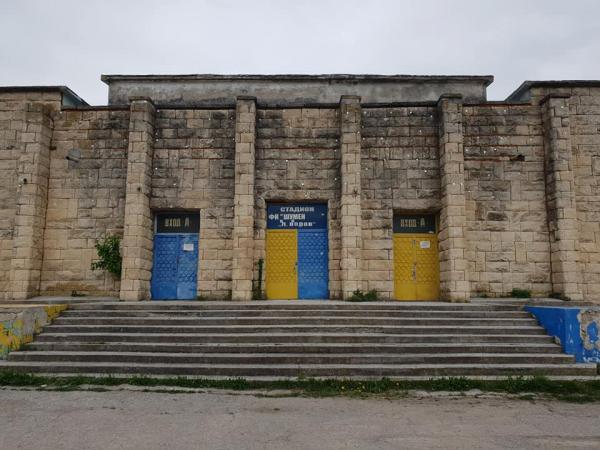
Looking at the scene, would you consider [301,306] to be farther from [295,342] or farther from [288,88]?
[288,88]

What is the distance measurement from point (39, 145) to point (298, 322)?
28.5 ft

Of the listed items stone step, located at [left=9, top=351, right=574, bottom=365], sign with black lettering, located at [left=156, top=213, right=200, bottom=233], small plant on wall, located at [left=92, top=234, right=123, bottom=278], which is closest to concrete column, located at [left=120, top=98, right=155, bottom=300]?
sign with black lettering, located at [left=156, top=213, right=200, bottom=233]

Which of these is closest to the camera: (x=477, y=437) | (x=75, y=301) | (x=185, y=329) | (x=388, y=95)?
(x=477, y=437)

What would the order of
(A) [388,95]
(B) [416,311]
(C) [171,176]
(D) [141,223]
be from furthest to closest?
1. (A) [388,95]
2. (C) [171,176]
3. (D) [141,223]
4. (B) [416,311]

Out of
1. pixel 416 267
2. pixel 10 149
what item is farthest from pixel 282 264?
pixel 10 149

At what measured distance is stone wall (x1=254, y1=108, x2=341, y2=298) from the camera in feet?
41.9

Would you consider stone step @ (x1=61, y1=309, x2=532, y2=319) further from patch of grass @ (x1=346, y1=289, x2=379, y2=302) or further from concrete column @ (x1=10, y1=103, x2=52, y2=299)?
concrete column @ (x1=10, y1=103, x2=52, y2=299)

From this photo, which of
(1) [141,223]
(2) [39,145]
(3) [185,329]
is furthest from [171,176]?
(3) [185,329]

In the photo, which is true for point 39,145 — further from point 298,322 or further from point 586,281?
point 586,281

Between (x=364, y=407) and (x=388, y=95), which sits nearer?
(x=364, y=407)

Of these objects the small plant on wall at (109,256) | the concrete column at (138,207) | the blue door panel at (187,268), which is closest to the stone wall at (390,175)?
the blue door panel at (187,268)

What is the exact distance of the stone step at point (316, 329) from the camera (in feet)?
30.3

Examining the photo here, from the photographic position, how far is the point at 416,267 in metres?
12.8

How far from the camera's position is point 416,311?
997 cm
